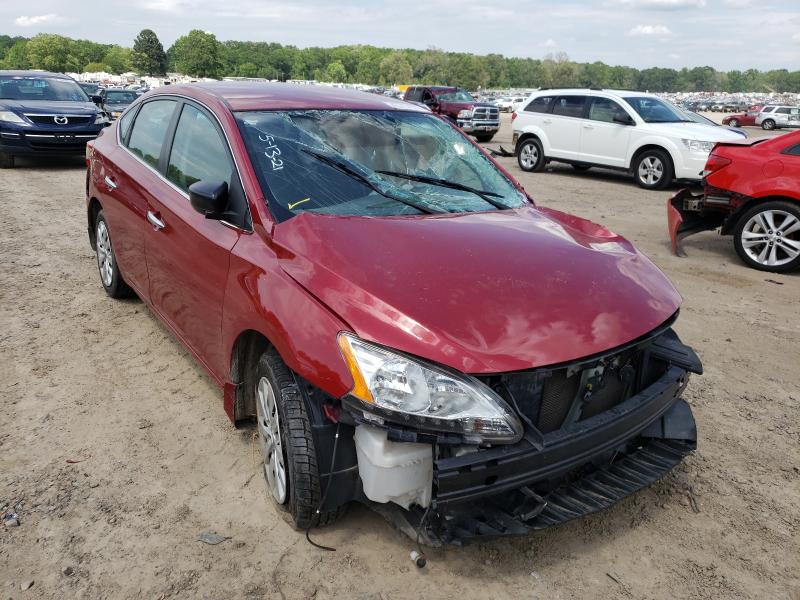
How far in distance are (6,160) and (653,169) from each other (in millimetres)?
12438

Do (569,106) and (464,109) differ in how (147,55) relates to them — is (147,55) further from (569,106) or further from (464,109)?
(569,106)

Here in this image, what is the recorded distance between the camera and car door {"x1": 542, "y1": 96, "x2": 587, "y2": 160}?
43.4ft

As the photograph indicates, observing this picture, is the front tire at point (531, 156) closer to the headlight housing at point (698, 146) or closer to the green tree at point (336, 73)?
the headlight housing at point (698, 146)

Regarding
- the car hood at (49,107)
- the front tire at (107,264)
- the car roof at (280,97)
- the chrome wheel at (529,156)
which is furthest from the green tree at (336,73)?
the car roof at (280,97)

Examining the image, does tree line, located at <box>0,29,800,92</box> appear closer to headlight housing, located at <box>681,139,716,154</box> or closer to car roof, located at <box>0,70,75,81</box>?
car roof, located at <box>0,70,75,81</box>

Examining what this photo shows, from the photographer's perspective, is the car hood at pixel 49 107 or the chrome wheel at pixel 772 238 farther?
the car hood at pixel 49 107

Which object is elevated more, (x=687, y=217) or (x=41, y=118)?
(x=41, y=118)

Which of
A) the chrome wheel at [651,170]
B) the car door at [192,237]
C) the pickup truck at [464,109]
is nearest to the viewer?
the car door at [192,237]

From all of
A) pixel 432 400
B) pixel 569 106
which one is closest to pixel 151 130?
pixel 432 400

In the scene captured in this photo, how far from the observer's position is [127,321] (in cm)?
478

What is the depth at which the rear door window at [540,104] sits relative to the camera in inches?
547

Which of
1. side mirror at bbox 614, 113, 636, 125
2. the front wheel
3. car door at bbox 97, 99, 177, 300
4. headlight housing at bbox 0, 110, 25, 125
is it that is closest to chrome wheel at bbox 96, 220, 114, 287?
car door at bbox 97, 99, 177, 300

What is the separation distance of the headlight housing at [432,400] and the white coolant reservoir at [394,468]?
107 millimetres

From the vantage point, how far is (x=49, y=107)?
11.9 meters
